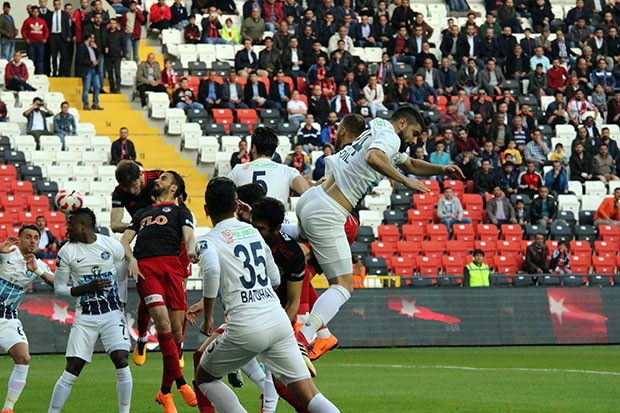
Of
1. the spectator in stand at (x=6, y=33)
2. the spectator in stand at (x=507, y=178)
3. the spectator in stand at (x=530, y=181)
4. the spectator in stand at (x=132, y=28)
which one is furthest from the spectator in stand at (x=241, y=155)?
the spectator in stand at (x=6, y=33)

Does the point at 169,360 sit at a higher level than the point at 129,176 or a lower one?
lower

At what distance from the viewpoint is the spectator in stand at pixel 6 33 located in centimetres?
3061

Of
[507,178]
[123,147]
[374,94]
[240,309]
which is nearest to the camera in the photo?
[240,309]

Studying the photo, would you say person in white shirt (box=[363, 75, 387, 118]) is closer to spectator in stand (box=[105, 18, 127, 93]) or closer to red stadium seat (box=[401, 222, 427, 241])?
red stadium seat (box=[401, 222, 427, 241])

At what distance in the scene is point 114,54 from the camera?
3052 cm

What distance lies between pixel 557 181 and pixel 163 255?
65.7 ft

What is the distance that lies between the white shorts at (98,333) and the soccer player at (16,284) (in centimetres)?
90

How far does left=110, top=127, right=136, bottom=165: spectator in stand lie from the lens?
2727 centimetres

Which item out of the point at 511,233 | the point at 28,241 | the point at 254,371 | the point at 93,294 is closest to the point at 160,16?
the point at 511,233

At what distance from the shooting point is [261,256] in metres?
8.91

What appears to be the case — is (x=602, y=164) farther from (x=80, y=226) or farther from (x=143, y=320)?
(x=80, y=226)

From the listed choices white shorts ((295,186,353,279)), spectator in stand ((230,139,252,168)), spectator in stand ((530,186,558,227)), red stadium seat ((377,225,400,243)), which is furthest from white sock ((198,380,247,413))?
spectator in stand ((530,186,558,227))

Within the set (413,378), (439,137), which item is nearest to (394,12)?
(439,137)

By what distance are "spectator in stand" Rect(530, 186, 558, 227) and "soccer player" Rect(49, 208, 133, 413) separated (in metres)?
19.3
